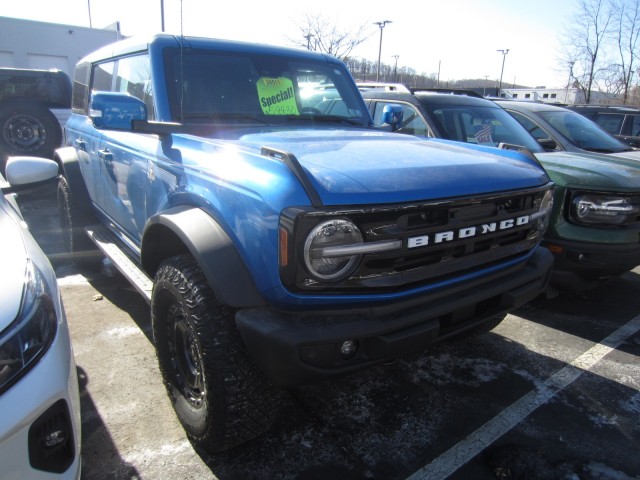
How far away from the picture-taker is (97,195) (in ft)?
12.9

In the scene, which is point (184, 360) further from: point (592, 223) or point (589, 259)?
point (592, 223)

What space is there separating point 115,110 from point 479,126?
12.5 feet

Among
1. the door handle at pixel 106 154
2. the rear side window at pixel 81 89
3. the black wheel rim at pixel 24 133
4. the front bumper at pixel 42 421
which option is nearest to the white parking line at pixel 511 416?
the front bumper at pixel 42 421

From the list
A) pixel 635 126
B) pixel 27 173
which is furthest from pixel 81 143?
pixel 635 126

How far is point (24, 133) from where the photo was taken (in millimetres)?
7754

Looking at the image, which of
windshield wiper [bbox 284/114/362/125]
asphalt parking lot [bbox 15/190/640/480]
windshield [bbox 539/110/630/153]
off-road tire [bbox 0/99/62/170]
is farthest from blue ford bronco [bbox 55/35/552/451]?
off-road tire [bbox 0/99/62/170]

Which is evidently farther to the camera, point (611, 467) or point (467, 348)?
point (467, 348)

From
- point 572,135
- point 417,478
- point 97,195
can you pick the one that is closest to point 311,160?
point 417,478

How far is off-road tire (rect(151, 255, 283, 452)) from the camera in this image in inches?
75.4

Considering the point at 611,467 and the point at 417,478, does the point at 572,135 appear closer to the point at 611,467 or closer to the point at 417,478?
the point at 611,467

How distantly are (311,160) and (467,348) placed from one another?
2.09 m

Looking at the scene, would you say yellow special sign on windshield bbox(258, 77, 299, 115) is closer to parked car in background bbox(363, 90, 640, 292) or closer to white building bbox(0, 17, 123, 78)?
parked car in background bbox(363, 90, 640, 292)

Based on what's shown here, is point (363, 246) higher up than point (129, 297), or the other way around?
point (363, 246)

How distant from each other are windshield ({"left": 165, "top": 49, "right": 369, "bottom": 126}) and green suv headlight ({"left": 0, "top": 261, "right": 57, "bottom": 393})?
141 cm
